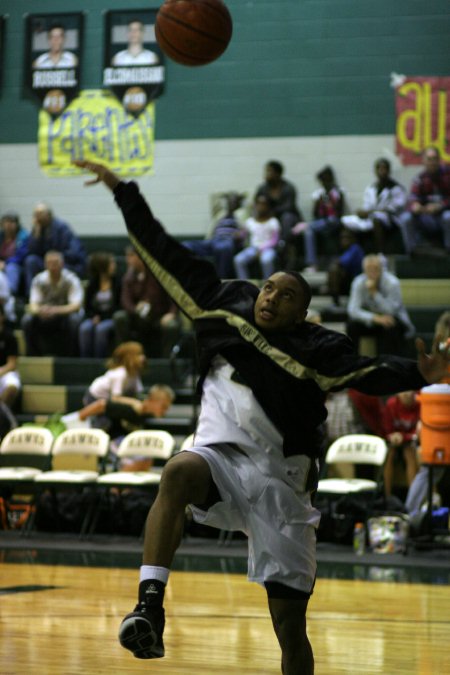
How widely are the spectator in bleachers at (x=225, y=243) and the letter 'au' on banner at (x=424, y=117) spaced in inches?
84.3

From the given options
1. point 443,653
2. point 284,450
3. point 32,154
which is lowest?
point 443,653

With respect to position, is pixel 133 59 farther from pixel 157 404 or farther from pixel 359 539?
pixel 359 539

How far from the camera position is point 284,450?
3.95 meters

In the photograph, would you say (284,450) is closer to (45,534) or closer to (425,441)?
(425,441)

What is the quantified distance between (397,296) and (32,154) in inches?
242

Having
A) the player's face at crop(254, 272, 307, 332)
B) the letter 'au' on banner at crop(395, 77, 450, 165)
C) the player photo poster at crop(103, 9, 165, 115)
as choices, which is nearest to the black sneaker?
the player's face at crop(254, 272, 307, 332)

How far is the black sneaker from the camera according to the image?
136 inches

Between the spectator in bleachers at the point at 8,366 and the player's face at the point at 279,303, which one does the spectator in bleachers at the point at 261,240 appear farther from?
the player's face at the point at 279,303

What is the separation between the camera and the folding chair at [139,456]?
9625 millimetres

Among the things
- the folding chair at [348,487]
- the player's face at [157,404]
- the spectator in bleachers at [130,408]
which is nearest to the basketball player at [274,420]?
the folding chair at [348,487]

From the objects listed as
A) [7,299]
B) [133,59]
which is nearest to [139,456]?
[7,299]

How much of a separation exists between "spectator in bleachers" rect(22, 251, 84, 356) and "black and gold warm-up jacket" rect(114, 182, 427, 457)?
28.2ft

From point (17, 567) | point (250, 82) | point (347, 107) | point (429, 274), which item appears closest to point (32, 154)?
point (250, 82)

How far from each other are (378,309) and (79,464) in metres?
3.23
